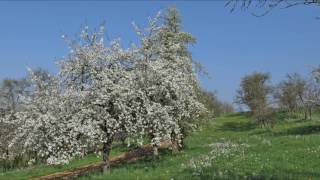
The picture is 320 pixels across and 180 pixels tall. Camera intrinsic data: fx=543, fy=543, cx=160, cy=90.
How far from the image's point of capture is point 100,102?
79.6 ft

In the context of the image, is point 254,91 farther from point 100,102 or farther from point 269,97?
point 100,102

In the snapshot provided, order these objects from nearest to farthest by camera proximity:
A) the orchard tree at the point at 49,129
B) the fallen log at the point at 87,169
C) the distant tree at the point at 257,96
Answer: the orchard tree at the point at 49,129
the fallen log at the point at 87,169
the distant tree at the point at 257,96

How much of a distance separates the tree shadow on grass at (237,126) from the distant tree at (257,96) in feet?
8.99

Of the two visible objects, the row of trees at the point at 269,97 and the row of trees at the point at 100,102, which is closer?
the row of trees at the point at 100,102

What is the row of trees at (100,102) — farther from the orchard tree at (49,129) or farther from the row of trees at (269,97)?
the row of trees at (269,97)

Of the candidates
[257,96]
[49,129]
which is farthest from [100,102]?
[257,96]

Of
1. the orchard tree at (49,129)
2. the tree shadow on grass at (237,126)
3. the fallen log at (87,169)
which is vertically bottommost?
the fallen log at (87,169)

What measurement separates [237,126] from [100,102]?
61.4m

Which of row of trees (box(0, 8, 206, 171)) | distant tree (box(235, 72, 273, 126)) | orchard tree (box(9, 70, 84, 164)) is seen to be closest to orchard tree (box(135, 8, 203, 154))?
row of trees (box(0, 8, 206, 171))

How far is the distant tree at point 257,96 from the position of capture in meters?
72.4

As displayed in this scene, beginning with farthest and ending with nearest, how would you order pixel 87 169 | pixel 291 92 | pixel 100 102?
pixel 291 92, pixel 87 169, pixel 100 102

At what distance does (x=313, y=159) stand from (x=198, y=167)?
4525 mm

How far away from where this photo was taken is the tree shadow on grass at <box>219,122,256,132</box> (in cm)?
7871

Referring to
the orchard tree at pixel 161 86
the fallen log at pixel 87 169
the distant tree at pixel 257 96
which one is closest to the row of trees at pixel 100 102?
the orchard tree at pixel 161 86
